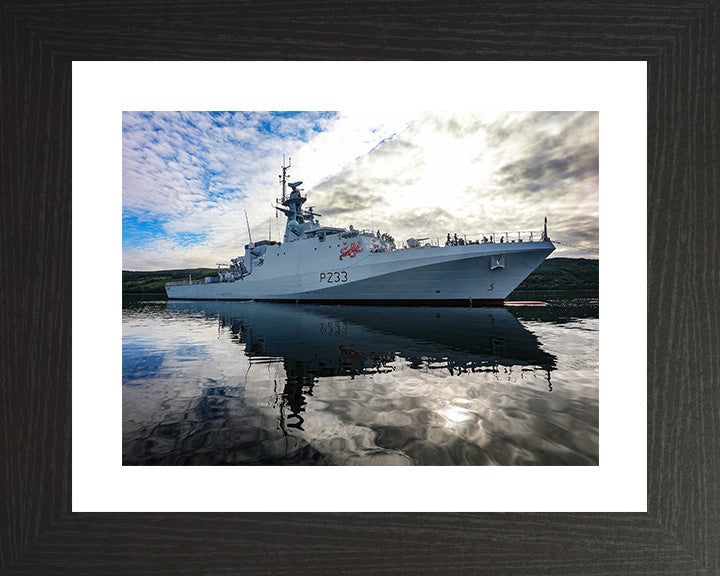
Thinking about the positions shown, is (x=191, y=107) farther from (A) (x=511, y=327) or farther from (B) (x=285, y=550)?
(A) (x=511, y=327)

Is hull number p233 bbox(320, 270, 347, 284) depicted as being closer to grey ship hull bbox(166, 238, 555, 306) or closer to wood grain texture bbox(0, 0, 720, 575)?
grey ship hull bbox(166, 238, 555, 306)

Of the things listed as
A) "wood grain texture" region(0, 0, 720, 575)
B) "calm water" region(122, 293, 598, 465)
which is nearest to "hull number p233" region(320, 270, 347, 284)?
"calm water" region(122, 293, 598, 465)

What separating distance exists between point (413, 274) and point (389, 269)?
797 millimetres

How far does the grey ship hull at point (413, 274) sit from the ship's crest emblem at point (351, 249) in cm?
18

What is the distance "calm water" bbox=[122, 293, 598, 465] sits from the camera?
5.59 feet

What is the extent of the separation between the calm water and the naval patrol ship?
531 centimetres

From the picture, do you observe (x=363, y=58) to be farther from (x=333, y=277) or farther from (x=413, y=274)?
(x=333, y=277)

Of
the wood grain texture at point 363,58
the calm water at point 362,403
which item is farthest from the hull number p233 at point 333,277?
the wood grain texture at point 363,58

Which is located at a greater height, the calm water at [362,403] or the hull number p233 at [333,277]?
the hull number p233 at [333,277]

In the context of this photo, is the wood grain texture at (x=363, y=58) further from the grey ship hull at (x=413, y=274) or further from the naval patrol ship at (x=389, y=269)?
the grey ship hull at (x=413, y=274)

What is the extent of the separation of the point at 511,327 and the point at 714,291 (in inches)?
199

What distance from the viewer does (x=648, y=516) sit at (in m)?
1.41

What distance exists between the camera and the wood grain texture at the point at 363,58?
4.71 feet

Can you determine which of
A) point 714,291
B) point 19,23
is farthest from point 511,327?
point 19,23
